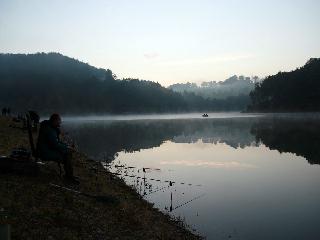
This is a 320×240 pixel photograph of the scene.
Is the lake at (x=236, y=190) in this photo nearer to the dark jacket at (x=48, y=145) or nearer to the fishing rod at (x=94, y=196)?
the fishing rod at (x=94, y=196)

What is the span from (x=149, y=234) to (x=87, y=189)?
4.92 m

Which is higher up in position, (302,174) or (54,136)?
(54,136)

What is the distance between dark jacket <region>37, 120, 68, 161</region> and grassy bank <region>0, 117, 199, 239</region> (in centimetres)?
106

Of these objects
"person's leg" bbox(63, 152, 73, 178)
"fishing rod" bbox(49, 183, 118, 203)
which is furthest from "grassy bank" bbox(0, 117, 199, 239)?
"person's leg" bbox(63, 152, 73, 178)

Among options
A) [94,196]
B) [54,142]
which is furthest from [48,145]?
[94,196]

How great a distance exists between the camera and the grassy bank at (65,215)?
10.8 meters

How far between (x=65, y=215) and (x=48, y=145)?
3.89 m

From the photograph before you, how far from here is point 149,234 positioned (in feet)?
43.4

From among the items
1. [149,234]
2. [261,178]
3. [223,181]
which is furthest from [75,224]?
[261,178]

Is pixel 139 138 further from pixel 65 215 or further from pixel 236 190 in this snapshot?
pixel 65 215

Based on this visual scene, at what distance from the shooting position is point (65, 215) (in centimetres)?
1220

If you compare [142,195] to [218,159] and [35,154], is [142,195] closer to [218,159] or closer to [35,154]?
[35,154]

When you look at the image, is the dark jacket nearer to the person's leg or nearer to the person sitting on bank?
the person sitting on bank

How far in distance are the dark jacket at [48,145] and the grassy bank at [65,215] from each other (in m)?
1.06
